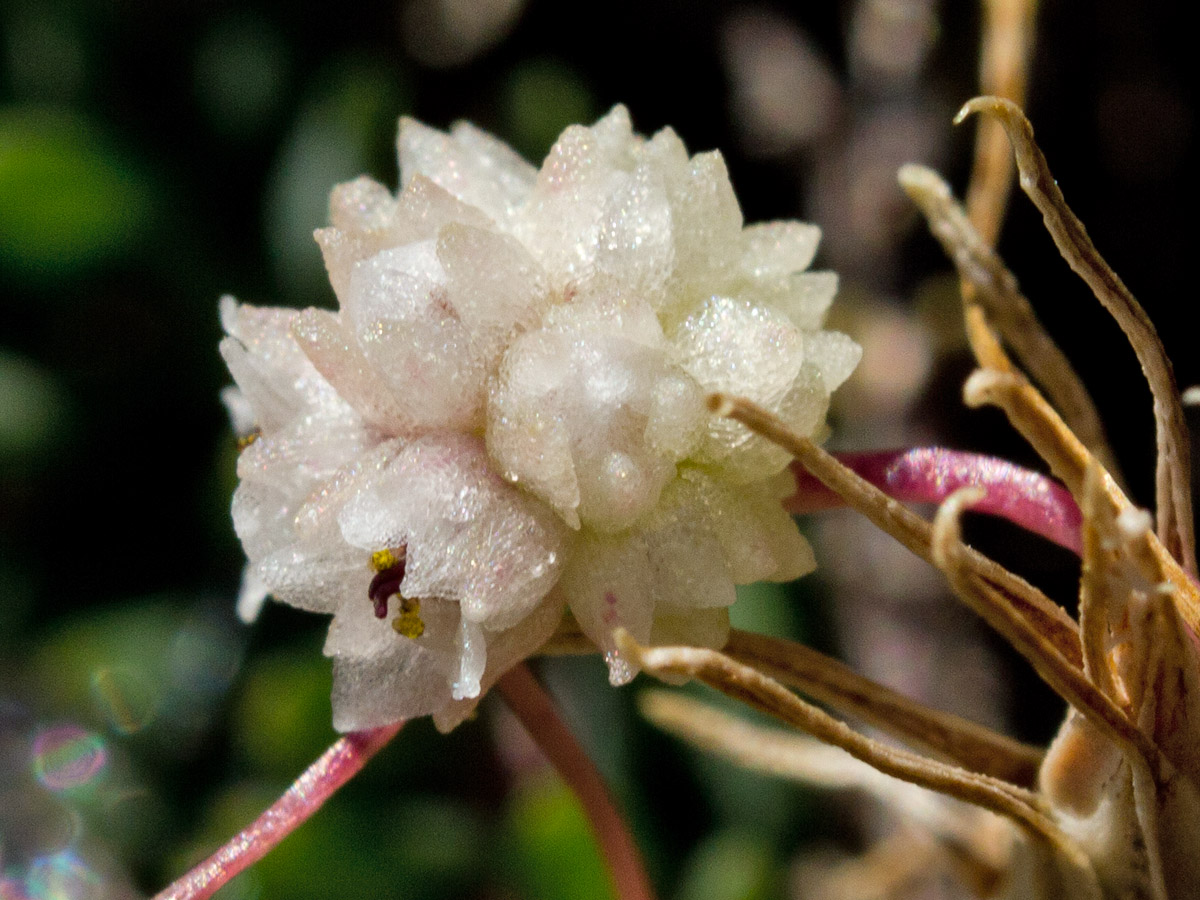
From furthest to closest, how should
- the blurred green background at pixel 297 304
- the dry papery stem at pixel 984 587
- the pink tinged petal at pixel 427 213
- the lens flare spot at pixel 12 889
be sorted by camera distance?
1. the blurred green background at pixel 297 304
2. the lens flare spot at pixel 12 889
3. the pink tinged petal at pixel 427 213
4. the dry papery stem at pixel 984 587

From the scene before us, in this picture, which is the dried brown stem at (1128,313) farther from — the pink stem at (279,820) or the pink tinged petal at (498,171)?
the pink stem at (279,820)

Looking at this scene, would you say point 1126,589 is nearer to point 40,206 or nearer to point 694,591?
point 694,591

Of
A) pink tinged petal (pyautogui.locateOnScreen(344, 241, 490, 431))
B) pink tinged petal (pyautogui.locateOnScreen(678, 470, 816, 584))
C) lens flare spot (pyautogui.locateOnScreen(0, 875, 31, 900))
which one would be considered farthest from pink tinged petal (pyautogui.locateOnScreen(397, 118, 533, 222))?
lens flare spot (pyautogui.locateOnScreen(0, 875, 31, 900))

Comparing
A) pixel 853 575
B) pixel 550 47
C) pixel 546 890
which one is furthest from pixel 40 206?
pixel 853 575

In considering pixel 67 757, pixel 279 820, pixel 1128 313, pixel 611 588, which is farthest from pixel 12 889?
pixel 1128 313

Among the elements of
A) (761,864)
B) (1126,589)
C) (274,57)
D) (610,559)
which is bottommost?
(761,864)

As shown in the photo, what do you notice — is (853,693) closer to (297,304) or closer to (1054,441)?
(1054,441)

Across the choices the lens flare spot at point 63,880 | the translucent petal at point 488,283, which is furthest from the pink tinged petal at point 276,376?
the lens flare spot at point 63,880
